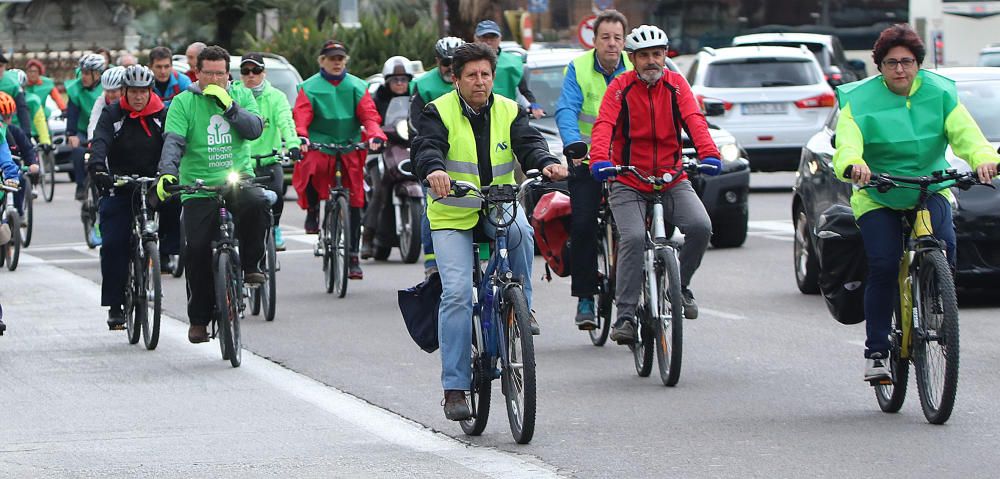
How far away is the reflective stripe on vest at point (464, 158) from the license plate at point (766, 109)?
16142mm

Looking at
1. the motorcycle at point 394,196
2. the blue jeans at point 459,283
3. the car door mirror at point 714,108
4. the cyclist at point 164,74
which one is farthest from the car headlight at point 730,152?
the blue jeans at point 459,283

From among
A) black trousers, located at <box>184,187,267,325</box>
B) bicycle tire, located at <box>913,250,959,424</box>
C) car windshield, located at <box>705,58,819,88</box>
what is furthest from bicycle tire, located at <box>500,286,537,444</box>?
car windshield, located at <box>705,58,819,88</box>

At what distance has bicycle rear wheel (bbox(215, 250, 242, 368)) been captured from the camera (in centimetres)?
1132

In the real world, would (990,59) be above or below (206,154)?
below

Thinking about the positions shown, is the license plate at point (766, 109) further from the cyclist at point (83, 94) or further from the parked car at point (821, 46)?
the cyclist at point (83, 94)

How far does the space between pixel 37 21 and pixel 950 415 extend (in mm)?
54850

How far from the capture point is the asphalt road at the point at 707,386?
7.95 metres

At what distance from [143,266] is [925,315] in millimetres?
5366

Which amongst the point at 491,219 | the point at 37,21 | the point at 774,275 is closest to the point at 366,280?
the point at 774,275

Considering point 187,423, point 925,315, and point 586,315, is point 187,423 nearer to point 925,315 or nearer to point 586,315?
point 586,315

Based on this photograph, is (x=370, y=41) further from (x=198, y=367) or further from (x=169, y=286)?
(x=198, y=367)

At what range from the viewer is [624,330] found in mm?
10484

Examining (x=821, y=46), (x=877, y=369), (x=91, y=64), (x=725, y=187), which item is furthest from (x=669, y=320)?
(x=821, y=46)

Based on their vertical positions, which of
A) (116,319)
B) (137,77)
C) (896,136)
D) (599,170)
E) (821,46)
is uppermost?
(137,77)
